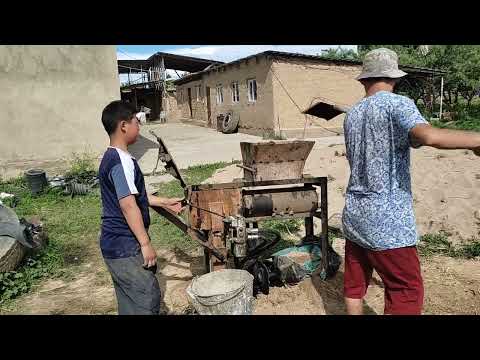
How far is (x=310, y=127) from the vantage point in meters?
16.7

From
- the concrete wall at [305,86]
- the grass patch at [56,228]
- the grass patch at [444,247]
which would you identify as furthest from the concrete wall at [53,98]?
the grass patch at [444,247]

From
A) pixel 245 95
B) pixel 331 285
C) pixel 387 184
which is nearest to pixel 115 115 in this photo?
pixel 387 184

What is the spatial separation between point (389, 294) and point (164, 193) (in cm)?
629

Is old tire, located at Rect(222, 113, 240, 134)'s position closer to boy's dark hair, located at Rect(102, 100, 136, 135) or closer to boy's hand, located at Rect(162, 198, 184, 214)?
boy's hand, located at Rect(162, 198, 184, 214)

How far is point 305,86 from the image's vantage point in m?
16.3

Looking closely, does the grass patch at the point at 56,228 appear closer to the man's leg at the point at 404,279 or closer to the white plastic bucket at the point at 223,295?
the white plastic bucket at the point at 223,295

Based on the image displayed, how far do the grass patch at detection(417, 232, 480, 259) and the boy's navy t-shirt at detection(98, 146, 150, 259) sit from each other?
3682mm

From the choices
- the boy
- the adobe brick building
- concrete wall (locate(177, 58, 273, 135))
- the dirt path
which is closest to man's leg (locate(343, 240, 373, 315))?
the dirt path

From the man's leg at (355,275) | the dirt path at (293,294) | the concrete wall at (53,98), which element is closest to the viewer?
the man's leg at (355,275)

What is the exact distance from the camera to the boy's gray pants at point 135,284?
2.56 meters

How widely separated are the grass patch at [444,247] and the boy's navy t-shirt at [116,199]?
12.1 ft

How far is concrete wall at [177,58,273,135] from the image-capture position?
54.0 ft

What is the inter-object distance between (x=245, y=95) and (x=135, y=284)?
16786 millimetres
